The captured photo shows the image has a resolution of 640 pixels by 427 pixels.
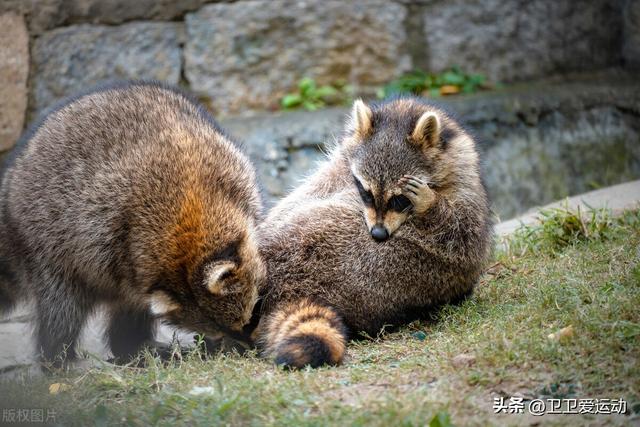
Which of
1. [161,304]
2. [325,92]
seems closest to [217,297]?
[161,304]

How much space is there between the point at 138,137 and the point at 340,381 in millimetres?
2313

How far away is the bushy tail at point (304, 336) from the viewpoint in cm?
464

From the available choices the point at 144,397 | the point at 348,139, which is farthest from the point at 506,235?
the point at 144,397

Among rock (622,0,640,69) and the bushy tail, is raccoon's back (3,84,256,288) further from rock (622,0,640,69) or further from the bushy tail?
rock (622,0,640,69)

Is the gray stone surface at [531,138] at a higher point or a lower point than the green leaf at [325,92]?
lower

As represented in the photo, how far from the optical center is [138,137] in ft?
18.4

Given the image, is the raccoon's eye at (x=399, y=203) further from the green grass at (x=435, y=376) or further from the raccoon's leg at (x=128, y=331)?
the raccoon's leg at (x=128, y=331)

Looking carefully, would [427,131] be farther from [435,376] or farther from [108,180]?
[108,180]

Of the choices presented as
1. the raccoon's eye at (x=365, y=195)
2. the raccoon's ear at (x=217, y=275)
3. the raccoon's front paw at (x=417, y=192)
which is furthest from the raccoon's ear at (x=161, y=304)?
the raccoon's front paw at (x=417, y=192)

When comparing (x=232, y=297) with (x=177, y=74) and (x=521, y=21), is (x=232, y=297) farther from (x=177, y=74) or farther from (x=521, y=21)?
(x=521, y=21)

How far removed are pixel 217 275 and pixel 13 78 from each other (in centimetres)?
424

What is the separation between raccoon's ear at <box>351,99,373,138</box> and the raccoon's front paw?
57 centimetres

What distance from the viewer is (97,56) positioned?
327 inches

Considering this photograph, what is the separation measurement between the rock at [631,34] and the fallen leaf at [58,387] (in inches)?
296
